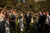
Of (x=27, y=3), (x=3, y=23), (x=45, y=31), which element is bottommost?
(x=45, y=31)

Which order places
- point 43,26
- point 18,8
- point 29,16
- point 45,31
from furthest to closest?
point 18,8 → point 29,16 → point 45,31 → point 43,26

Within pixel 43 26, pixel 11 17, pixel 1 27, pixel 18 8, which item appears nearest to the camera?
pixel 1 27

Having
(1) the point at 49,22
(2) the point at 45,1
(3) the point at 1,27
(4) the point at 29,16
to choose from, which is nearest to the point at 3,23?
(3) the point at 1,27

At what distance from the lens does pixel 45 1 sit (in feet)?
40.7

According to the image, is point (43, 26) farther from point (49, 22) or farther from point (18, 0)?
point (18, 0)

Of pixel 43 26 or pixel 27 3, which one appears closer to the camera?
pixel 43 26

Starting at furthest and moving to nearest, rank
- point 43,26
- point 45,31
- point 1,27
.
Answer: point 45,31 < point 43,26 < point 1,27

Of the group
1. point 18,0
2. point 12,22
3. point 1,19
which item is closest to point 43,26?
point 12,22

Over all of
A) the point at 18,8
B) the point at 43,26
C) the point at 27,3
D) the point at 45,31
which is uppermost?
the point at 27,3

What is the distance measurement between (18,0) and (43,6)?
394cm

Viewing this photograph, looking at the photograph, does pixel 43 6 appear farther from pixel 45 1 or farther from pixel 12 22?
pixel 12 22

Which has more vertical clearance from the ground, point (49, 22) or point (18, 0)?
point (18, 0)

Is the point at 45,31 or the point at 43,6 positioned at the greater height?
the point at 43,6

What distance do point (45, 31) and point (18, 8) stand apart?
26.0ft
